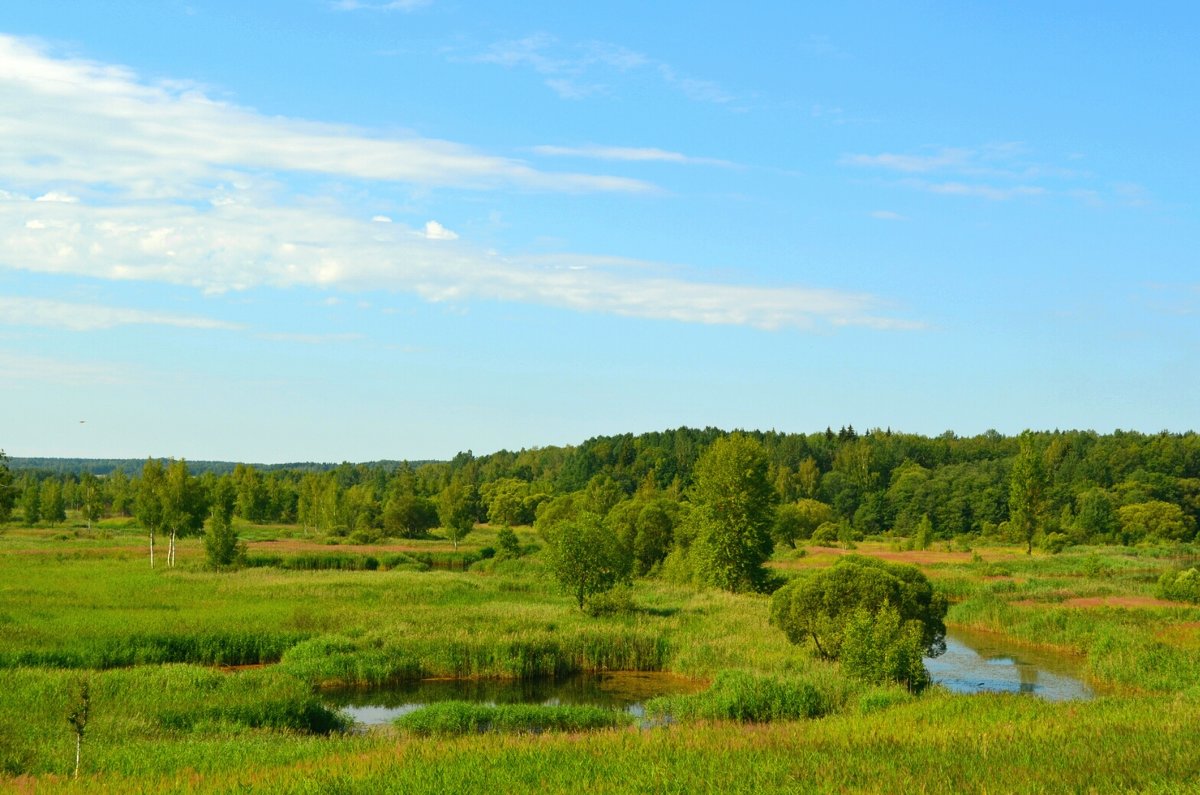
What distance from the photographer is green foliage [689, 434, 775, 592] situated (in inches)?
2299

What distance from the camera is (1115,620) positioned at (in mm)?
44000

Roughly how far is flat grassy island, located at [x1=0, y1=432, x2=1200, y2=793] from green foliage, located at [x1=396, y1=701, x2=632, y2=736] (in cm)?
11

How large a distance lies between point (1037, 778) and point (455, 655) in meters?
25.7

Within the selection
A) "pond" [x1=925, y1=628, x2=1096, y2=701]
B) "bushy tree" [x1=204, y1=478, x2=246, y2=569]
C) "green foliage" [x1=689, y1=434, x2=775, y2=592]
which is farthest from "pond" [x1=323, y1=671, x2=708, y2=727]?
"bushy tree" [x1=204, y1=478, x2=246, y2=569]

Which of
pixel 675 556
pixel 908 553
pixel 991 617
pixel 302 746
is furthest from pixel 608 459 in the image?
pixel 302 746

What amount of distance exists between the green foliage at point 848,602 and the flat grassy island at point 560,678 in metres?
0.39

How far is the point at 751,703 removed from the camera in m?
27.3

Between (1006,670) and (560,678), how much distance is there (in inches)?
670

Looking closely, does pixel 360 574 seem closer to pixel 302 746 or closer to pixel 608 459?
pixel 302 746

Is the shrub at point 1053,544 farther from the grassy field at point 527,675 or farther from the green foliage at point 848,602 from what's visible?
the green foliage at point 848,602

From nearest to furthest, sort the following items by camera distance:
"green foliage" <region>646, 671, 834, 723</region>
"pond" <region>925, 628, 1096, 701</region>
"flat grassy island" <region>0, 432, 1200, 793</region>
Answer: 1. "flat grassy island" <region>0, 432, 1200, 793</region>
2. "green foliage" <region>646, 671, 834, 723</region>
3. "pond" <region>925, 628, 1096, 701</region>

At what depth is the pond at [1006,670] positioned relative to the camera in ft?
111

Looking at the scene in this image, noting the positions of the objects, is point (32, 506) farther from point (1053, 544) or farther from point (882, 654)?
point (882, 654)

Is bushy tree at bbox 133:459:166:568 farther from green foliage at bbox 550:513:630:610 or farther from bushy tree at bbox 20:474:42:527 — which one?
bushy tree at bbox 20:474:42:527
